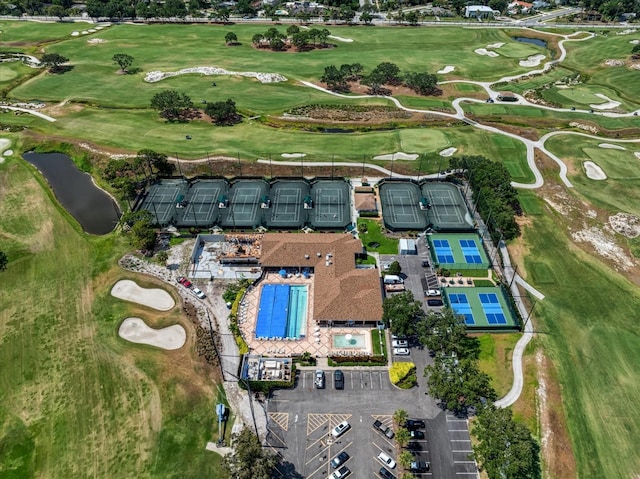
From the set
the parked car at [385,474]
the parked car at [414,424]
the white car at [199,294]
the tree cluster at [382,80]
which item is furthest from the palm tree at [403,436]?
the tree cluster at [382,80]

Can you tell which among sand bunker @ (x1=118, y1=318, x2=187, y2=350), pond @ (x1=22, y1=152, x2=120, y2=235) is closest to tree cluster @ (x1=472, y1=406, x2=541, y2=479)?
sand bunker @ (x1=118, y1=318, x2=187, y2=350)

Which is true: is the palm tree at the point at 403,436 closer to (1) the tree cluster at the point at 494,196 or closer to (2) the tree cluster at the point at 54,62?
(1) the tree cluster at the point at 494,196

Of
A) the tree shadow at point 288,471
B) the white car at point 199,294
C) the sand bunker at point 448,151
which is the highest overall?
the sand bunker at point 448,151

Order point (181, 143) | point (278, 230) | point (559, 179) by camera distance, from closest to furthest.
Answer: point (278, 230), point (559, 179), point (181, 143)

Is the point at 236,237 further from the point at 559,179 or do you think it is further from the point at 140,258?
the point at 559,179

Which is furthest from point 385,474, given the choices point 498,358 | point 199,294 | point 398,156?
point 398,156

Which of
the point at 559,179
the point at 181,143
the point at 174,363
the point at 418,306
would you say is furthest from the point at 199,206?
the point at 559,179

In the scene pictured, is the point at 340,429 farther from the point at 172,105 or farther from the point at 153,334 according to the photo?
the point at 172,105
